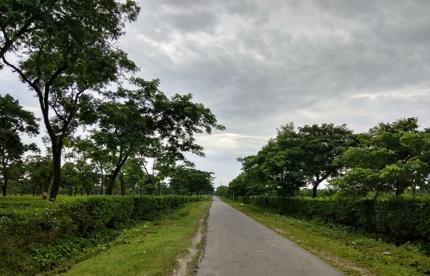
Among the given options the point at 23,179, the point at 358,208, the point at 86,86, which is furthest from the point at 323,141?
the point at 23,179

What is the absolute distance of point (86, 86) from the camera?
20.2 m

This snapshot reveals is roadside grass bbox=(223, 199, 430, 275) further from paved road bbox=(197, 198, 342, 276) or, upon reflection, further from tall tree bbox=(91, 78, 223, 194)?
tall tree bbox=(91, 78, 223, 194)

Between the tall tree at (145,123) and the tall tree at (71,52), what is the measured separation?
1.90 metres

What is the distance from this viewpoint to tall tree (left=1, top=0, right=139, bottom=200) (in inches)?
429

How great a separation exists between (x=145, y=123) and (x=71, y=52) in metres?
9.44

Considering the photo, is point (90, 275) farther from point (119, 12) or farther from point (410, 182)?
point (410, 182)

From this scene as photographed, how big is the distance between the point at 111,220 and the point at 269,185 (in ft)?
64.1

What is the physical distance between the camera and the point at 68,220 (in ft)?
38.1

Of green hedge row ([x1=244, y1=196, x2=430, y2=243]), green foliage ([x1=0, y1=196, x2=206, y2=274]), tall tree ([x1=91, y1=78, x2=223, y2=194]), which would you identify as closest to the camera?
green foliage ([x1=0, y1=196, x2=206, y2=274])

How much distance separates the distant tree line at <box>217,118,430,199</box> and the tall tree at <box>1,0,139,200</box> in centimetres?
1160

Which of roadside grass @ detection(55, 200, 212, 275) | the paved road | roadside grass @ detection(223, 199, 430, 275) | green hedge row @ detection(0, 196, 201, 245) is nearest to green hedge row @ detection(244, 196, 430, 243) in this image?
roadside grass @ detection(223, 199, 430, 275)

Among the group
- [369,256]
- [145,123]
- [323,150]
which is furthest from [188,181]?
[369,256]

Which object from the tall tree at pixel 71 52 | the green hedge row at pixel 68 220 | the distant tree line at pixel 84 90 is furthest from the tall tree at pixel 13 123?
the green hedge row at pixel 68 220

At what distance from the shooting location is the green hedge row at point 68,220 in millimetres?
8867
